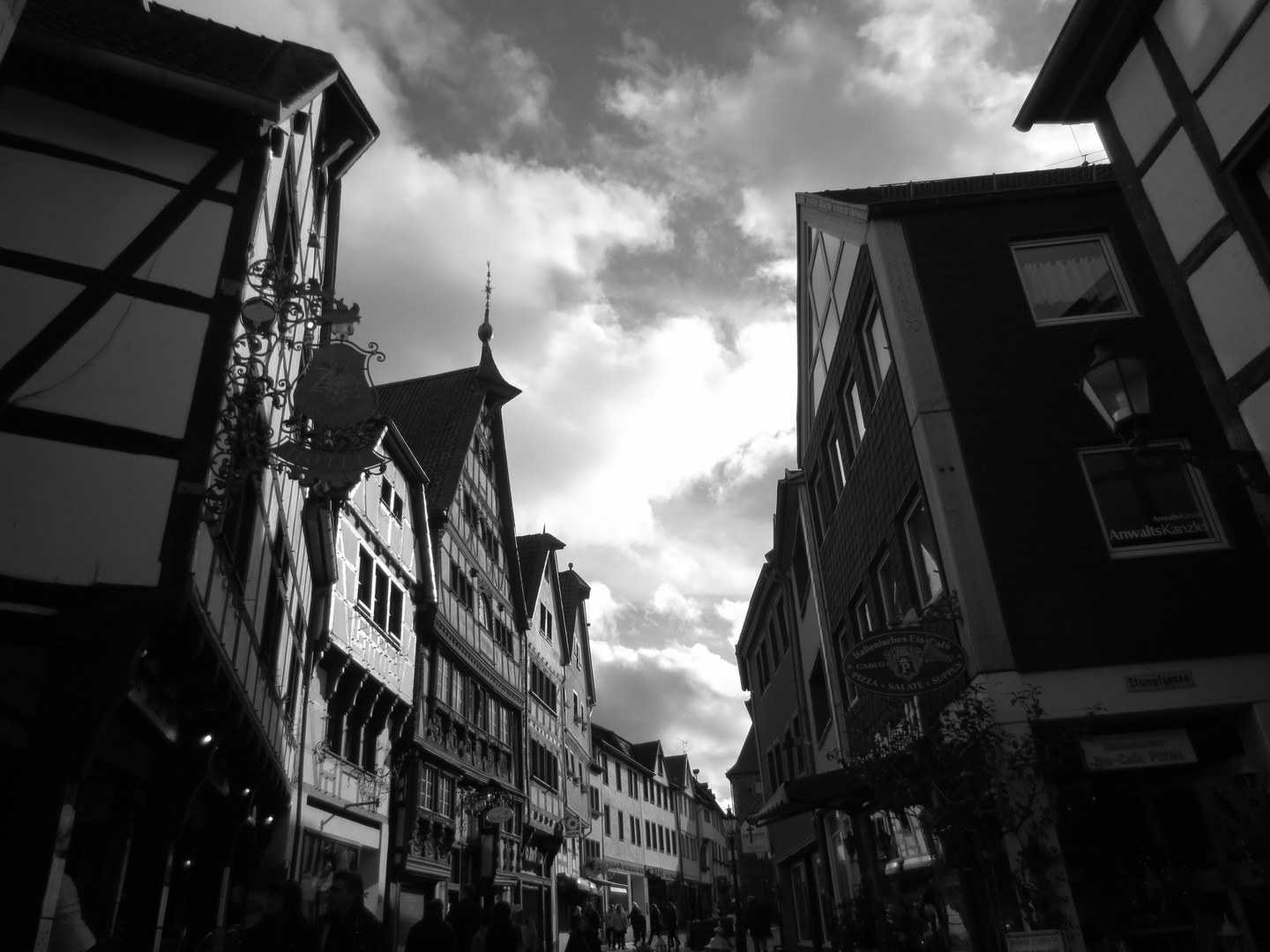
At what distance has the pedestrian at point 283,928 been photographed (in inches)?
237

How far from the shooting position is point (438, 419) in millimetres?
26109

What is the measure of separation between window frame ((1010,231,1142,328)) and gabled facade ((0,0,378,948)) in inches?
310

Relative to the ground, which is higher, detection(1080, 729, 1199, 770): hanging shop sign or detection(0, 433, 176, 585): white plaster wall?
detection(0, 433, 176, 585): white plaster wall

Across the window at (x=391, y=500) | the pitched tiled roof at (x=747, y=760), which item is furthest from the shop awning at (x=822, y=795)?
the pitched tiled roof at (x=747, y=760)

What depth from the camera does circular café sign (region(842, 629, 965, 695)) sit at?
28.7ft

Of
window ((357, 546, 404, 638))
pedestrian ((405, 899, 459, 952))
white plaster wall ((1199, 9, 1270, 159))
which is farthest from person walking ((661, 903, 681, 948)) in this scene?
white plaster wall ((1199, 9, 1270, 159))

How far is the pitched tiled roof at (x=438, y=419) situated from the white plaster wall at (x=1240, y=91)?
1841 cm

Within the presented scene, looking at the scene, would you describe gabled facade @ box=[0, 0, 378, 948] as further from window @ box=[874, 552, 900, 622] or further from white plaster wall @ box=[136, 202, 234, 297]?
window @ box=[874, 552, 900, 622]

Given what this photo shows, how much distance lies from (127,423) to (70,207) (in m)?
1.83

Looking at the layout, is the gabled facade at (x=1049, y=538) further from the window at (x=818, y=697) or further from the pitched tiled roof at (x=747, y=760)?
the pitched tiled roof at (x=747, y=760)

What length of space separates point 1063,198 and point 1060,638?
555 centimetres

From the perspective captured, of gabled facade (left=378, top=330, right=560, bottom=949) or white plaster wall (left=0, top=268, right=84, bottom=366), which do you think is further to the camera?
gabled facade (left=378, top=330, right=560, bottom=949)

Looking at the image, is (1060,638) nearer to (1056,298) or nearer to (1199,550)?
(1199,550)

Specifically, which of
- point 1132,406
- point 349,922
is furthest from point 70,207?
point 1132,406
